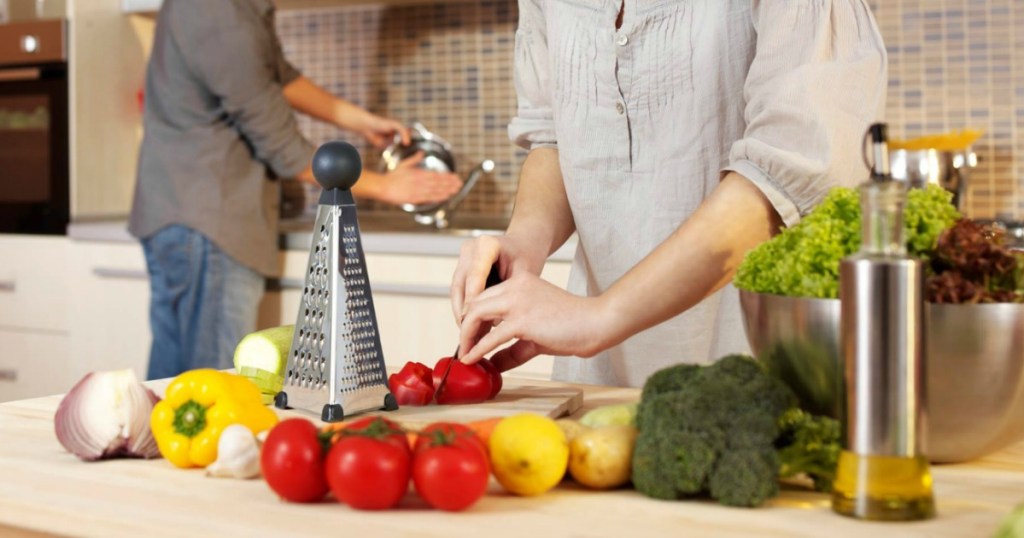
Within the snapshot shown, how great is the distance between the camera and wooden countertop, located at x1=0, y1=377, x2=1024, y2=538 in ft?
2.78

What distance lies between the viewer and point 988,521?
0.86 m

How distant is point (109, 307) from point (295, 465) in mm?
2424

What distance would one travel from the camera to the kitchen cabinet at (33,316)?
324cm

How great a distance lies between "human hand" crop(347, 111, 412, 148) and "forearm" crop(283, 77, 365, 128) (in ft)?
0.05

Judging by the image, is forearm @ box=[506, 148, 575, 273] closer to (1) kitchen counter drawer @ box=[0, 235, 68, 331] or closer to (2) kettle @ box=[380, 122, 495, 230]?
(2) kettle @ box=[380, 122, 495, 230]

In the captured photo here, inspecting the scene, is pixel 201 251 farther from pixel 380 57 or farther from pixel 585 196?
pixel 585 196

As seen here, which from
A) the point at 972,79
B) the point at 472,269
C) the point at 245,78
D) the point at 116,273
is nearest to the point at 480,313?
the point at 472,269

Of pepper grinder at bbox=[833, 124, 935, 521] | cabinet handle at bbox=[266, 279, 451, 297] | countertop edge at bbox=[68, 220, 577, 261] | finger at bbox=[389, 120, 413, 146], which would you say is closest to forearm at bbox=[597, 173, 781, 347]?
pepper grinder at bbox=[833, 124, 935, 521]

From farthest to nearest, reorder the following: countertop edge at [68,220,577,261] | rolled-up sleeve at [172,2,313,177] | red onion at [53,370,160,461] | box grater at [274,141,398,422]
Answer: rolled-up sleeve at [172,2,313,177] < countertop edge at [68,220,577,261] < box grater at [274,141,398,422] < red onion at [53,370,160,461]

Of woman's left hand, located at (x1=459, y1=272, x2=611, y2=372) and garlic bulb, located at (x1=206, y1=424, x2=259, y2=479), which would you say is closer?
garlic bulb, located at (x1=206, y1=424, x2=259, y2=479)

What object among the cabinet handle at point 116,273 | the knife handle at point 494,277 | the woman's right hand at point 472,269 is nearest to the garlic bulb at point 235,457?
the woman's right hand at point 472,269

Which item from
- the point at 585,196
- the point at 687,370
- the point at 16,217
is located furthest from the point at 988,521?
the point at 16,217

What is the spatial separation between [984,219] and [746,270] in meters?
1.88

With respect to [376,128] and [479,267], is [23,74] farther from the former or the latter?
[479,267]
